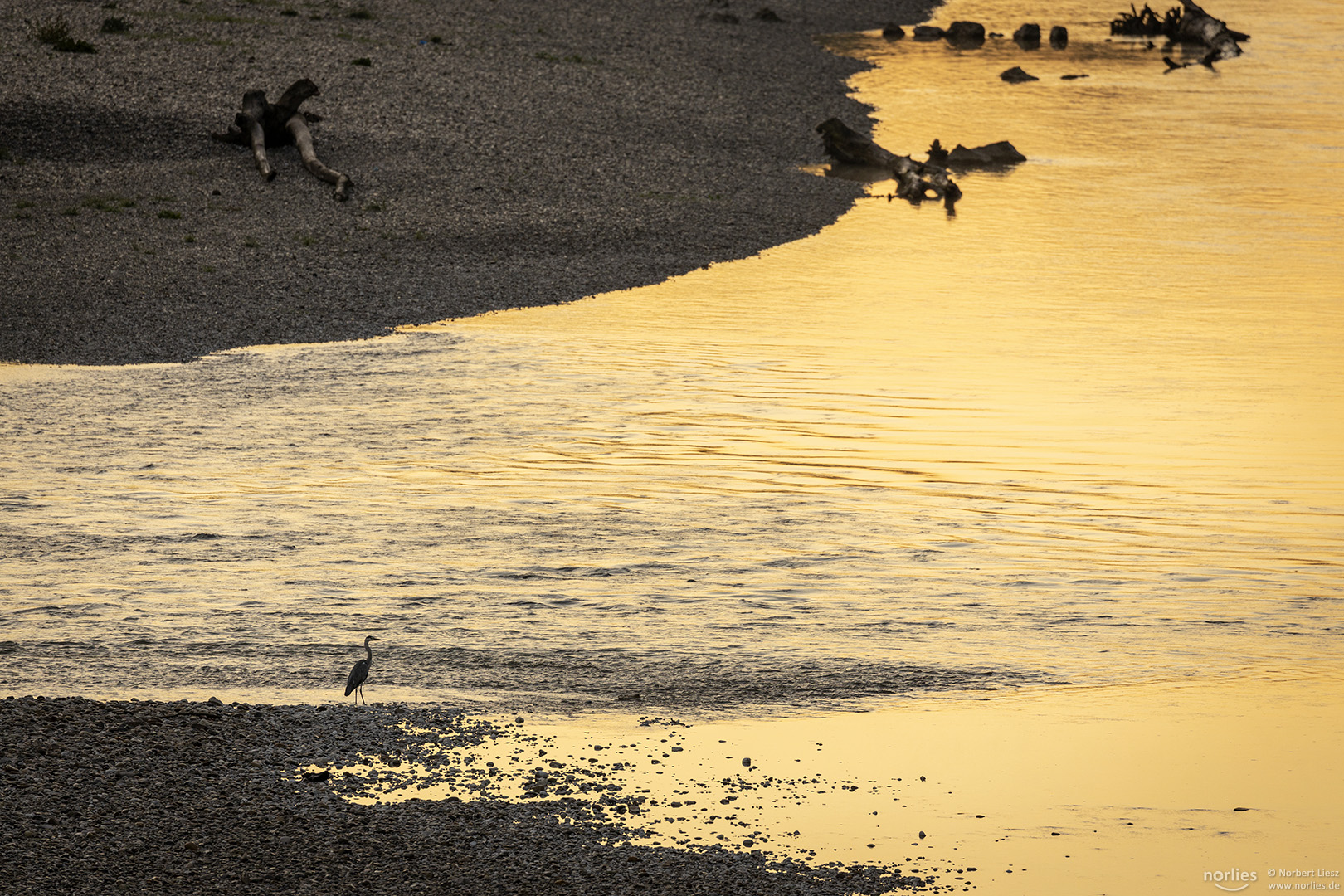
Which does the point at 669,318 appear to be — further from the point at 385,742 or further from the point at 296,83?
the point at 385,742

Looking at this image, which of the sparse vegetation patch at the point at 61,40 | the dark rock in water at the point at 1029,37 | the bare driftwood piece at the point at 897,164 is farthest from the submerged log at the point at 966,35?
the sparse vegetation patch at the point at 61,40

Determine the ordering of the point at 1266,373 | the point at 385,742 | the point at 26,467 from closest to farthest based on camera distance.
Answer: the point at 385,742 → the point at 26,467 → the point at 1266,373

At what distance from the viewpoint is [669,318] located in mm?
21359

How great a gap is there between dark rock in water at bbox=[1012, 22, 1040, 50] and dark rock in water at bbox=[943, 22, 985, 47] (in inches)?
55.1

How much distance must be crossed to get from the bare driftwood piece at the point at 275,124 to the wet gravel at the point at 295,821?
1969cm

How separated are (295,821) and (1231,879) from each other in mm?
5382

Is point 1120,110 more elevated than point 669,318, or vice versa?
point 1120,110

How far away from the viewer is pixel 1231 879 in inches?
318

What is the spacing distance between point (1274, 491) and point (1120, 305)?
26.5 feet

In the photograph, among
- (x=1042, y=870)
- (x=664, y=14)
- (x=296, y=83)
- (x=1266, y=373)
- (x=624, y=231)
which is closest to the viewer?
(x=1042, y=870)

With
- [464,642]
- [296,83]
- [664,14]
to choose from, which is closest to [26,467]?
[464,642]

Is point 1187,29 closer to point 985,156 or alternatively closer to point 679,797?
point 985,156

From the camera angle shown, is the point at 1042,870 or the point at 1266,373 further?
the point at 1266,373

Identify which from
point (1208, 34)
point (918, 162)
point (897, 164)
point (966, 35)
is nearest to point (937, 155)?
point (918, 162)
